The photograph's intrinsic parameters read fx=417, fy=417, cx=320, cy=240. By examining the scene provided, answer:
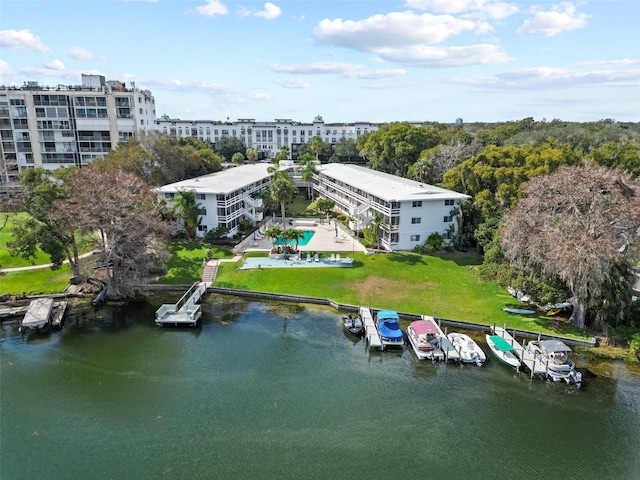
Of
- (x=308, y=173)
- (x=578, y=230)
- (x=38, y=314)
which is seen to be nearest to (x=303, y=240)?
(x=308, y=173)

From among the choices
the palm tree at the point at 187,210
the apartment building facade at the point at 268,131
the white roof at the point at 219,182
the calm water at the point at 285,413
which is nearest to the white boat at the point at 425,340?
the calm water at the point at 285,413

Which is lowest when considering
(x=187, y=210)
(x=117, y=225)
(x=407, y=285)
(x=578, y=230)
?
(x=407, y=285)

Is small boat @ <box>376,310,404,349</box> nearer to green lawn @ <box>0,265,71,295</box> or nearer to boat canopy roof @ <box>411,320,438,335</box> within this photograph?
boat canopy roof @ <box>411,320,438,335</box>

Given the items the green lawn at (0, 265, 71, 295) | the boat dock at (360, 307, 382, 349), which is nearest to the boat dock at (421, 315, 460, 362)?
the boat dock at (360, 307, 382, 349)

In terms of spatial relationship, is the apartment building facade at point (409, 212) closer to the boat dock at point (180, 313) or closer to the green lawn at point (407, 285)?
the green lawn at point (407, 285)

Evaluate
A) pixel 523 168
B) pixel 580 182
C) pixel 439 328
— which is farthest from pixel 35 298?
pixel 523 168

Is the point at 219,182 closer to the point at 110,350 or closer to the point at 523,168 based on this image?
the point at 110,350

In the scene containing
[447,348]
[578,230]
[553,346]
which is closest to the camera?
[553,346]

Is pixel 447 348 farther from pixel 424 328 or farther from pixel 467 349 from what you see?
pixel 424 328
